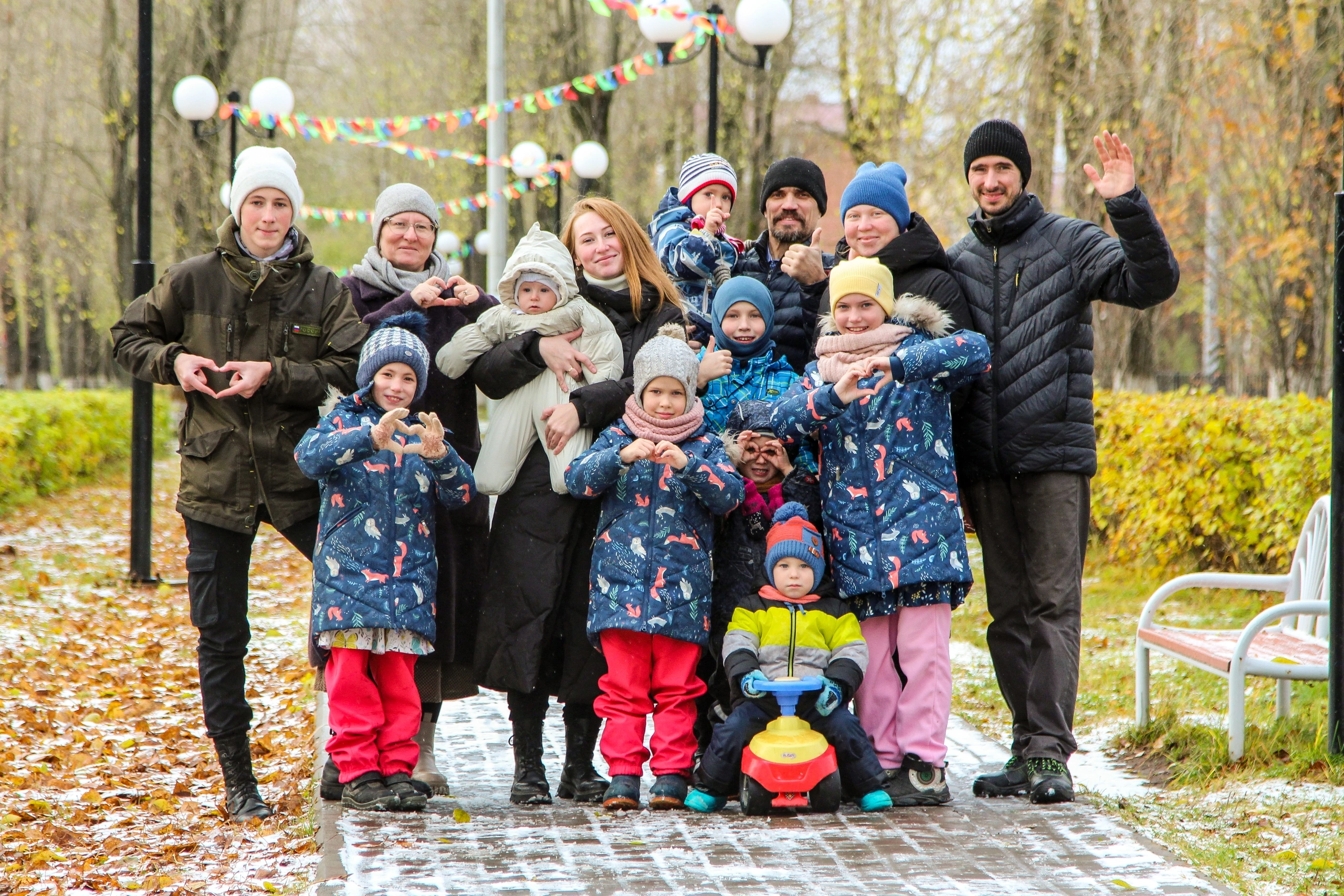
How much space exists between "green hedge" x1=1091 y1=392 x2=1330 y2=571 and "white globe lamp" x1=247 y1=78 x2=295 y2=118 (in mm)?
9004

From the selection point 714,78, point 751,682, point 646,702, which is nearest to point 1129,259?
point 751,682

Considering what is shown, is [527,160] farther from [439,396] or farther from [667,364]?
→ [667,364]

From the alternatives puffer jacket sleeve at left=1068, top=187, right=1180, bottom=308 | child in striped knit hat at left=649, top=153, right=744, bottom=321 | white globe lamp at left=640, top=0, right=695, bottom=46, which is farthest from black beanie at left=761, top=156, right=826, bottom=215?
white globe lamp at left=640, top=0, right=695, bottom=46

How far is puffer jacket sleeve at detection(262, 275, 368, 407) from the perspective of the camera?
15.6ft

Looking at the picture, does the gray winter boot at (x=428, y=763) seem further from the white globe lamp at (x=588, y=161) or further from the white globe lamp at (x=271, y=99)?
the white globe lamp at (x=588, y=161)

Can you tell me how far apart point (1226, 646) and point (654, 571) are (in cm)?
245

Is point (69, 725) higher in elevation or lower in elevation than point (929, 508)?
lower

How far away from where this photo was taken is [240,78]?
79.4ft

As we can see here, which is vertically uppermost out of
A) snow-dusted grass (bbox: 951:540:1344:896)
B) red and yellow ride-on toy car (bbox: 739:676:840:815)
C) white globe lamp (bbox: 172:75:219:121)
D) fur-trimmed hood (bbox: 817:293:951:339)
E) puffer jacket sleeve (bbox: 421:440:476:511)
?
white globe lamp (bbox: 172:75:219:121)

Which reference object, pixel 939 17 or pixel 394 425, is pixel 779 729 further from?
pixel 939 17

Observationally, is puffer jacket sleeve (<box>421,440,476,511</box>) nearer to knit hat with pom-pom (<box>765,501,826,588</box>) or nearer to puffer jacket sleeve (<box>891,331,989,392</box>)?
knit hat with pom-pom (<box>765,501,826,588</box>)

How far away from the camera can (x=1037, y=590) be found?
4.97m

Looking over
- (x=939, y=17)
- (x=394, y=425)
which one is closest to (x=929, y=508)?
(x=394, y=425)

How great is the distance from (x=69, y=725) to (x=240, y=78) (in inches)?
781
